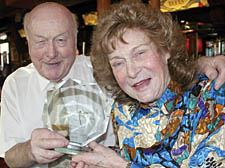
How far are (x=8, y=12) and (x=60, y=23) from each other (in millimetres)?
4596

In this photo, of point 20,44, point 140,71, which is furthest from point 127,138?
point 20,44

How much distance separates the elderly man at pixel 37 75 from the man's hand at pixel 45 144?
169 mm

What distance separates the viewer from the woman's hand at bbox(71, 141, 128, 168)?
1152 mm

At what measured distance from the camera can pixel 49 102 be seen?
1371 millimetres

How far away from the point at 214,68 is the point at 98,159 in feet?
2.10

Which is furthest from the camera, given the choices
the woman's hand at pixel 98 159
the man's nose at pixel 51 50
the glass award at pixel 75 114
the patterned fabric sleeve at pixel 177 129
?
the man's nose at pixel 51 50

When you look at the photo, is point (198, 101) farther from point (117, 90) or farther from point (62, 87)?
point (62, 87)

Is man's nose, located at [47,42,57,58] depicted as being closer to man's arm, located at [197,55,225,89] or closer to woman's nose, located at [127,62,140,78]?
woman's nose, located at [127,62,140,78]

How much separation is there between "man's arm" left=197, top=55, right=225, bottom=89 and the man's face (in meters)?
0.73

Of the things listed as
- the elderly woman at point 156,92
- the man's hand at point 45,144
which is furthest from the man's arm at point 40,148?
the elderly woman at point 156,92

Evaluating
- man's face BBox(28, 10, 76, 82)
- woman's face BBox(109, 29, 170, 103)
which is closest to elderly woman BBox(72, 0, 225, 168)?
woman's face BBox(109, 29, 170, 103)

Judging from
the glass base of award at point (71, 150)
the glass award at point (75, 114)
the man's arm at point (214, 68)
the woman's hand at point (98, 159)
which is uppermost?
the man's arm at point (214, 68)

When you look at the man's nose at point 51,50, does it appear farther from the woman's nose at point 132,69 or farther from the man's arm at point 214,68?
the man's arm at point 214,68

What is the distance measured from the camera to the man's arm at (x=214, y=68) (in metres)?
1.12
